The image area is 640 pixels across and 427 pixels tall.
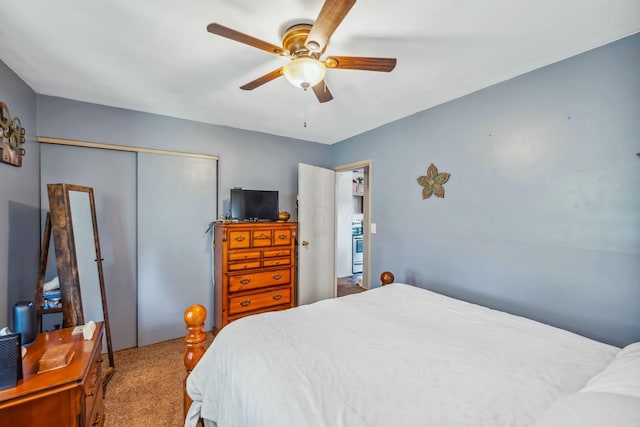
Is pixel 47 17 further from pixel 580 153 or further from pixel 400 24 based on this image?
pixel 580 153

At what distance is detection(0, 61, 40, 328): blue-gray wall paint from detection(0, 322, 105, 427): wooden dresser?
0.75m

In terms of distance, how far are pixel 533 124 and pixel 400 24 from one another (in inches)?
49.3

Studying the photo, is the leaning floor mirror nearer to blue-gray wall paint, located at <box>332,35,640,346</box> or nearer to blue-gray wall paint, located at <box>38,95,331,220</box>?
blue-gray wall paint, located at <box>38,95,331,220</box>

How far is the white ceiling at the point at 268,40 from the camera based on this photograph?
1.34 metres

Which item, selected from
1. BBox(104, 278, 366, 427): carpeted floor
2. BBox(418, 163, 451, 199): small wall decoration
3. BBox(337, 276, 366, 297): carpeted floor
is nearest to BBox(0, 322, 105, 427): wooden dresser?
BBox(104, 278, 366, 427): carpeted floor

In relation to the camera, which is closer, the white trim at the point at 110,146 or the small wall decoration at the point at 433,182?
the white trim at the point at 110,146

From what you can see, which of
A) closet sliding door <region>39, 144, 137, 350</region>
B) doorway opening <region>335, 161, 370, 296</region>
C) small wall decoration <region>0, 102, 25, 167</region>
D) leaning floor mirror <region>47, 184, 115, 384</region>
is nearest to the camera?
small wall decoration <region>0, 102, 25, 167</region>

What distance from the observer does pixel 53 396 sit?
113 cm

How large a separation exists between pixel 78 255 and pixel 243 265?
1376 millimetres

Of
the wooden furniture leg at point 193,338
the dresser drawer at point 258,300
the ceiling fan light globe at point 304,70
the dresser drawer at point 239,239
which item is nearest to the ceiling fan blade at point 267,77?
the ceiling fan light globe at point 304,70

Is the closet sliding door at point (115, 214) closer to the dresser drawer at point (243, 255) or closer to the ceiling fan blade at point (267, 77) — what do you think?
the dresser drawer at point (243, 255)

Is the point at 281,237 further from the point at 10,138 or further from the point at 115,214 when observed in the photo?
the point at 10,138

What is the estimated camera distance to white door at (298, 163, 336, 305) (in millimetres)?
3381

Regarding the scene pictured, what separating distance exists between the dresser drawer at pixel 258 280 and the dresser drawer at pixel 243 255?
18 cm
